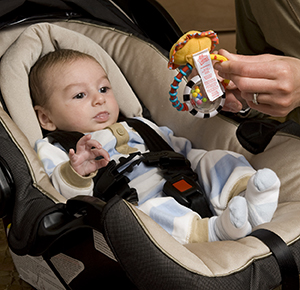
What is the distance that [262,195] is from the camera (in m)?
0.84

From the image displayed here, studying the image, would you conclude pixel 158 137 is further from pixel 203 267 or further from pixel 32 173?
pixel 203 267

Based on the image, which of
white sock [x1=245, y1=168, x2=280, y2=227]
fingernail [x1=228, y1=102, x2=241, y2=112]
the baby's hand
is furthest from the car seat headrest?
white sock [x1=245, y1=168, x2=280, y2=227]

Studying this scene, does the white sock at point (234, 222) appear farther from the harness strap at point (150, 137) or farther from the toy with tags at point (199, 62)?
the harness strap at point (150, 137)

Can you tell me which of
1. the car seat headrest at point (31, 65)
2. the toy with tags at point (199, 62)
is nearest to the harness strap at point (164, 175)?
the car seat headrest at point (31, 65)

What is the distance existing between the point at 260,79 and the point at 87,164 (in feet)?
1.47

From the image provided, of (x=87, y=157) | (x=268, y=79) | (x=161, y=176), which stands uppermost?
(x=268, y=79)

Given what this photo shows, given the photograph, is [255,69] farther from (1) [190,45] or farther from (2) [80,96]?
(2) [80,96]

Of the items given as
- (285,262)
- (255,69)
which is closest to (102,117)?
(255,69)

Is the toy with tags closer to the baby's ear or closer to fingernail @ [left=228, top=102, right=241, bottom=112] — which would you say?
fingernail @ [left=228, top=102, right=241, bottom=112]

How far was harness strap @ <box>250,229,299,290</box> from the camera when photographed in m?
0.70

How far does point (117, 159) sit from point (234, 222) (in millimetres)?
471

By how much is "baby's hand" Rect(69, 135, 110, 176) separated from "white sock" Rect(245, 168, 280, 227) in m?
0.35

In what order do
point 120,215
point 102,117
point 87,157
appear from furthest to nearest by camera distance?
point 102,117
point 87,157
point 120,215

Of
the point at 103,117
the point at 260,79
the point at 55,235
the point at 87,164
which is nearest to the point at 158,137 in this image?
the point at 103,117
